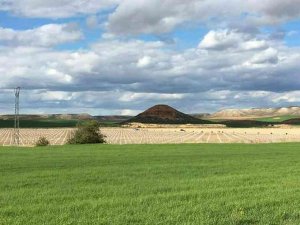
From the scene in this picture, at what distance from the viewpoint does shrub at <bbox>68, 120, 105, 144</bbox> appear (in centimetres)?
8094

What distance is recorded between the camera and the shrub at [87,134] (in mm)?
80938

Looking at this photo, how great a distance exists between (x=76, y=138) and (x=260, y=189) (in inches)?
2561

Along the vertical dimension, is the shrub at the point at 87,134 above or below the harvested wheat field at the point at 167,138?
above

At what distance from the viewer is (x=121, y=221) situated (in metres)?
11.6

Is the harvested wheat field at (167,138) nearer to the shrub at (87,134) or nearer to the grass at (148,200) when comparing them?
the shrub at (87,134)

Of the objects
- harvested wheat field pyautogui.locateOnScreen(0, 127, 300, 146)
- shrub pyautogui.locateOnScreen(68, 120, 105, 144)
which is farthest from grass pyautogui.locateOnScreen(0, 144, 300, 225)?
harvested wheat field pyautogui.locateOnScreen(0, 127, 300, 146)

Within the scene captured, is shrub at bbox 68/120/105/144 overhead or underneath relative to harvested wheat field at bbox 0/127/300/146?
overhead

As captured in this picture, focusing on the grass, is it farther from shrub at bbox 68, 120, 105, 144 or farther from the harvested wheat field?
the harvested wheat field

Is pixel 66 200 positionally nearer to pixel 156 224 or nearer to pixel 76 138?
pixel 156 224

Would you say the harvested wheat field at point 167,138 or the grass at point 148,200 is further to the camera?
the harvested wheat field at point 167,138

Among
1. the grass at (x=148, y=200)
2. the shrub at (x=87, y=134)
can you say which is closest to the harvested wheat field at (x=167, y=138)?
the shrub at (x=87, y=134)

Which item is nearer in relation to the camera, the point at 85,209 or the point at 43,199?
the point at 85,209

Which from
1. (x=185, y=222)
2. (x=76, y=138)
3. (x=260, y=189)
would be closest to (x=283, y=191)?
(x=260, y=189)

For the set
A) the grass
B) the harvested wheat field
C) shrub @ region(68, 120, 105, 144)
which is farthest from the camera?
the harvested wheat field
